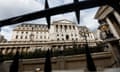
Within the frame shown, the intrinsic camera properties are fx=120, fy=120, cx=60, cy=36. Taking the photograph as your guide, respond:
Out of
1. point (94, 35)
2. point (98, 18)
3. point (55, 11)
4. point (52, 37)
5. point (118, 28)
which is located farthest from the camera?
point (94, 35)

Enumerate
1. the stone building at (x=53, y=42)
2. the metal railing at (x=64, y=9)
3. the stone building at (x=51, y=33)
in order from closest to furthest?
1. the metal railing at (x=64, y=9)
2. the stone building at (x=53, y=42)
3. the stone building at (x=51, y=33)

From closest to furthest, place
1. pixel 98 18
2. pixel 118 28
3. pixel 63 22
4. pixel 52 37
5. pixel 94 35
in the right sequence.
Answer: pixel 118 28
pixel 98 18
pixel 52 37
pixel 63 22
pixel 94 35

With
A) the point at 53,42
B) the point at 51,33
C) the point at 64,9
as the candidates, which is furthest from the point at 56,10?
the point at 51,33

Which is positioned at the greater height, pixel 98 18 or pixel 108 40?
pixel 98 18

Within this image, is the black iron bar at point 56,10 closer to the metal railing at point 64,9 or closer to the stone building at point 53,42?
the metal railing at point 64,9

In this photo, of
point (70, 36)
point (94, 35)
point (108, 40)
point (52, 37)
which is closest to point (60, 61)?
point (108, 40)

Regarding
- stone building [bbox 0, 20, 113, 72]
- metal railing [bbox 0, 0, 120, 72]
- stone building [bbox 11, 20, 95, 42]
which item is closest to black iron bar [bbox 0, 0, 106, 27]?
metal railing [bbox 0, 0, 120, 72]

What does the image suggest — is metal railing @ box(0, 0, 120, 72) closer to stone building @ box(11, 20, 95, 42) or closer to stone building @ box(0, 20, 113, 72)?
stone building @ box(0, 20, 113, 72)

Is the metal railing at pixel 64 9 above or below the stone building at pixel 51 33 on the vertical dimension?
below

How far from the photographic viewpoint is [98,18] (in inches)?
675

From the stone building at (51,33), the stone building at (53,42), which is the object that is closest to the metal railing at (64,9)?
the stone building at (53,42)

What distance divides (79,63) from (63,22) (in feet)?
204

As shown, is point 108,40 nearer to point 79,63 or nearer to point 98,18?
point 79,63

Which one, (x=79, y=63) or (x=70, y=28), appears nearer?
(x=79, y=63)
